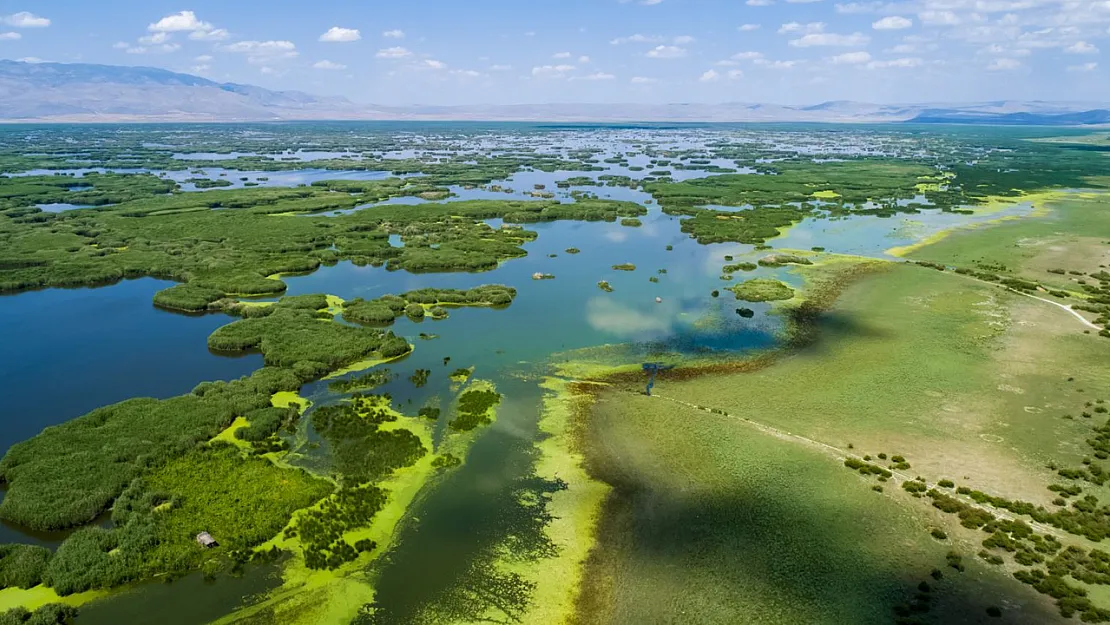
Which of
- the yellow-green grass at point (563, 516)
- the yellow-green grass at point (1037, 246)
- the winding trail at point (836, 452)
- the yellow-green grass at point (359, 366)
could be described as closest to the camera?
the yellow-green grass at point (563, 516)

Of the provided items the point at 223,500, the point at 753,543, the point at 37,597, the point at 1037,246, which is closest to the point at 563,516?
the point at 753,543

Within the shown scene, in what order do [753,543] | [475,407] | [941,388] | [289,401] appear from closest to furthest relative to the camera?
[753,543] < [475,407] < [289,401] < [941,388]

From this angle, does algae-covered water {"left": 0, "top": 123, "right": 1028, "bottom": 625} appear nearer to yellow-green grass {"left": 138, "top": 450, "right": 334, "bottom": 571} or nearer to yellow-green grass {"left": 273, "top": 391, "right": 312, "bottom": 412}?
yellow-green grass {"left": 273, "top": 391, "right": 312, "bottom": 412}

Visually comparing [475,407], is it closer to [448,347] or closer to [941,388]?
[448,347]

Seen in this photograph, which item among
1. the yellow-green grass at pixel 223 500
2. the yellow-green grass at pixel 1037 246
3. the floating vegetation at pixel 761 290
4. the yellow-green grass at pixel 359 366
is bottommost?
the yellow-green grass at pixel 223 500

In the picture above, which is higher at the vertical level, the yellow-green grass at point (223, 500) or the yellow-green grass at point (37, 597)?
the yellow-green grass at point (223, 500)

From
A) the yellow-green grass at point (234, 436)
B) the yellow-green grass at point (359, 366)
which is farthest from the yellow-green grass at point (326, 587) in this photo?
the yellow-green grass at point (359, 366)

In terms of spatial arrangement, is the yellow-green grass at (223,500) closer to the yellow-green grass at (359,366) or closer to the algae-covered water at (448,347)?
the algae-covered water at (448,347)

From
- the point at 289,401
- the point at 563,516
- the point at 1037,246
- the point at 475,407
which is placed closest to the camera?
the point at 563,516
